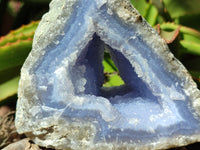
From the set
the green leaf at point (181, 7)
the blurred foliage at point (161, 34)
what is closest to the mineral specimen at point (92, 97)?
the blurred foliage at point (161, 34)

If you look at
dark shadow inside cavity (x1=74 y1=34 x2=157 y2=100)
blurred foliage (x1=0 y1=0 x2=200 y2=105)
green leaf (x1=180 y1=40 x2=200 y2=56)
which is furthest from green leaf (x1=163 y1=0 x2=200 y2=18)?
dark shadow inside cavity (x1=74 y1=34 x2=157 y2=100)

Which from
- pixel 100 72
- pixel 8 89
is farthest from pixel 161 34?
pixel 8 89

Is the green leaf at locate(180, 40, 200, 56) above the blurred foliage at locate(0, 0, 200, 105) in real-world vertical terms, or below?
below

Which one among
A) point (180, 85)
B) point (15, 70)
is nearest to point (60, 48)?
point (180, 85)

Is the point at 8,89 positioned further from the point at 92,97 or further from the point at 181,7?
the point at 181,7

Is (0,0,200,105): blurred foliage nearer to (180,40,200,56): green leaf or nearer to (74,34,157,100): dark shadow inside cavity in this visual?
(180,40,200,56): green leaf

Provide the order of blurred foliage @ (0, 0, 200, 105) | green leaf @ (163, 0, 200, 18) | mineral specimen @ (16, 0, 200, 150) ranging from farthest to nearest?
green leaf @ (163, 0, 200, 18) → blurred foliage @ (0, 0, 200, 105) → mineral specimen @ (16, 0, 200, 150)
